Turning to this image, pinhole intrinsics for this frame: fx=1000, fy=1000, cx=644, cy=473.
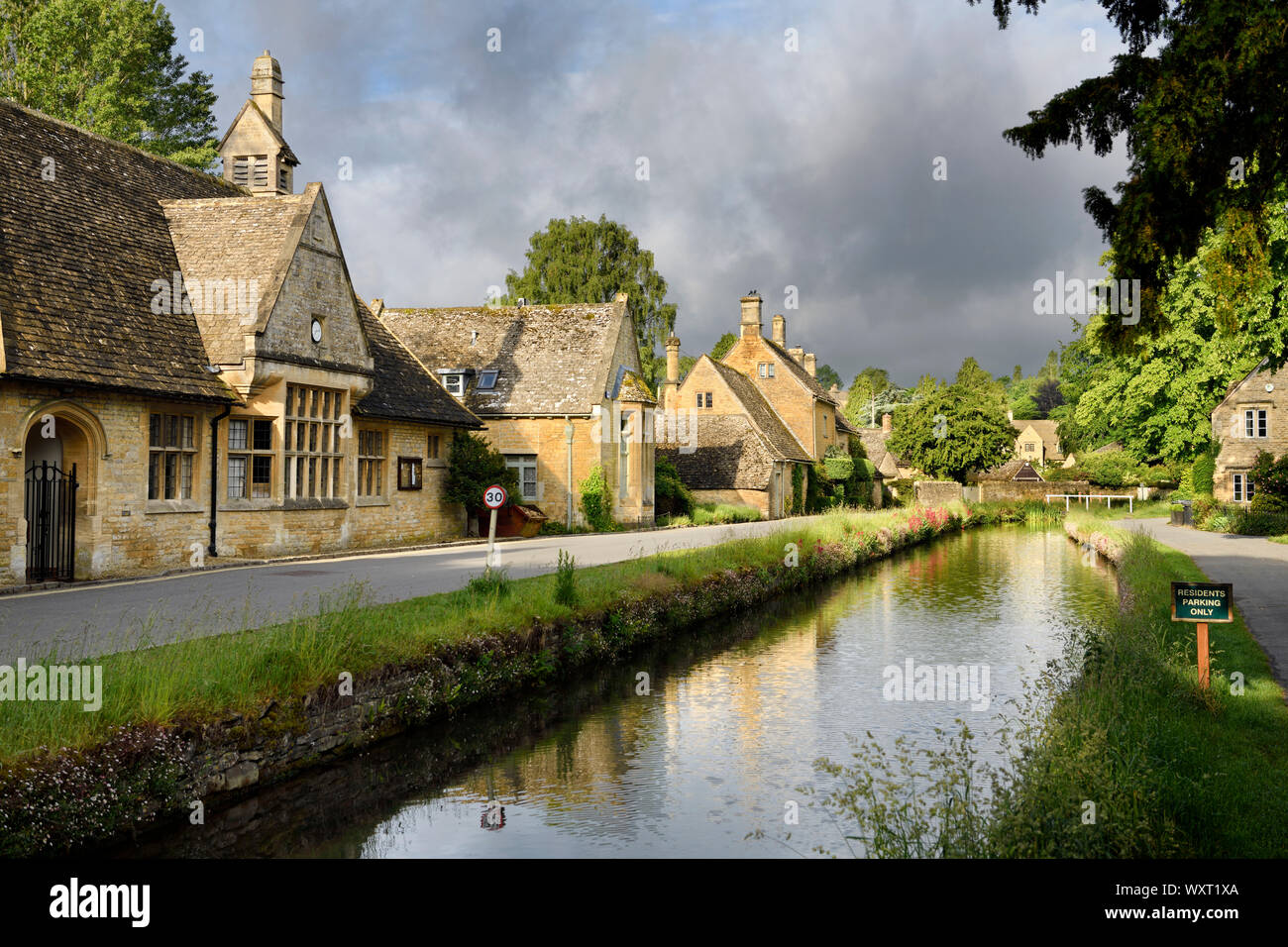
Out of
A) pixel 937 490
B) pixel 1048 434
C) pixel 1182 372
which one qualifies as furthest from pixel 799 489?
pixel 1048 434

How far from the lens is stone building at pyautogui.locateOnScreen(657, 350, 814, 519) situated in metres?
46.4

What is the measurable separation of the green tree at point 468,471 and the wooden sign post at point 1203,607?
21.5m

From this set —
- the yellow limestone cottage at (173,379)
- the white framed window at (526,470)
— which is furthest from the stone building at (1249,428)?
the yellow limestone cottage at (173,379)

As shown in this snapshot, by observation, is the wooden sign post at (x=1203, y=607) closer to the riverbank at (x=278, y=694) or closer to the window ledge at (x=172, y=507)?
the riverbank at (x=278, y=694)

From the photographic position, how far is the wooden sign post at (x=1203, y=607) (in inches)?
387

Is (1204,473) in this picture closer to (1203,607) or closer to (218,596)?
(1203,607)

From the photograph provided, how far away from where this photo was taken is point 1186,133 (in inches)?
303

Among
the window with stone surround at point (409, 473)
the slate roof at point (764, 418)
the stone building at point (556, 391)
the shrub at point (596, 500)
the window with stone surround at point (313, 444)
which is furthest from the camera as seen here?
the slate roof at point (764, 418)

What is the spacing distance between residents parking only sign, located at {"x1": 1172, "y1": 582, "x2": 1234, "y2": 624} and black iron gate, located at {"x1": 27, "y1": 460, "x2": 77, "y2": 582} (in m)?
16.9

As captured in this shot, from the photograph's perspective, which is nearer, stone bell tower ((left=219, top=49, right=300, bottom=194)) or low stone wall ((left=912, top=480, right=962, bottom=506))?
stone bell tower ((left=219, top=49, right=300, bottom=194))

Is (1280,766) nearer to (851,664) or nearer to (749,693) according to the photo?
(749,693)

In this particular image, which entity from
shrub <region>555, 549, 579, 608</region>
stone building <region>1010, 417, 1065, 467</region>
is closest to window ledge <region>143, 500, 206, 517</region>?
shrub <region>555, 549, 579, 608</region>

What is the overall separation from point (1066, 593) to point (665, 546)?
9500 mm

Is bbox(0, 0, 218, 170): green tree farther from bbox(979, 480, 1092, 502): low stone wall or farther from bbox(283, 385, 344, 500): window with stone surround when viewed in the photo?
bbox(979, 480, 1092, 502): low stone wall
